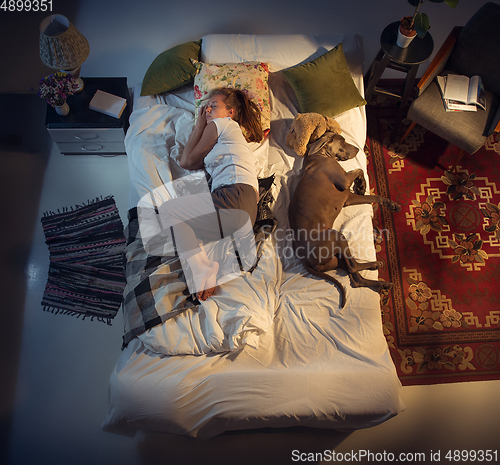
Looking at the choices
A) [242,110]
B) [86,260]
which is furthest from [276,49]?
[86,260]

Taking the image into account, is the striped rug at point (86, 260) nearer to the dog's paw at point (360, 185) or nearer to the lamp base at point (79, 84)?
the lamp base at point (79, 84)

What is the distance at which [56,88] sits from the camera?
7.59ft

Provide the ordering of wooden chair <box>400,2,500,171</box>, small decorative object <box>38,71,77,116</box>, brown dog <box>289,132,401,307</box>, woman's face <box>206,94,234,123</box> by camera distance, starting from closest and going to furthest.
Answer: brown dog <box>289,132,401,307</box> < woman's face <box>206,94,234,123</box> < small decorative object <box>38,71,77,116</box> < wooden chair <box>400,2,500,171</box>

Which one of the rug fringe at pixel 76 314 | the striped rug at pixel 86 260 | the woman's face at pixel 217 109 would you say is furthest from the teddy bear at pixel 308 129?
the rug fringe at pixel 76 314

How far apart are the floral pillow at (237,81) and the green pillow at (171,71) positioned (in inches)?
3.8

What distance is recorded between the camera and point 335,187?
2168mm

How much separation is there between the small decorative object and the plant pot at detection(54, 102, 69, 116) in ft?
0.09

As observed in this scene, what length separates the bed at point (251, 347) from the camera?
174 cm

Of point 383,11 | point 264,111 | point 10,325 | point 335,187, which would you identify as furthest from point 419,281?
point 10,325

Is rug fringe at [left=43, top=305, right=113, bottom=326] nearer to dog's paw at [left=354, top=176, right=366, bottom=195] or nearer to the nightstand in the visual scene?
the nightstand

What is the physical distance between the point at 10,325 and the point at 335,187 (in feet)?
7.45

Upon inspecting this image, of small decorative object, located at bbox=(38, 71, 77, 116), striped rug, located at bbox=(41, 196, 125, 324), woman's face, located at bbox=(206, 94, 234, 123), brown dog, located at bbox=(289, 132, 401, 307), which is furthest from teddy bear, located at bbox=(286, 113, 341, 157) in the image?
small decorative object, located at bbox=(38, 71, 77, 116)

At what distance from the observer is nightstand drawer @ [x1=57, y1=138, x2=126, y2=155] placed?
2.67 m

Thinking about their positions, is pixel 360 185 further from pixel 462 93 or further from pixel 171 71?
pixel 171 71
